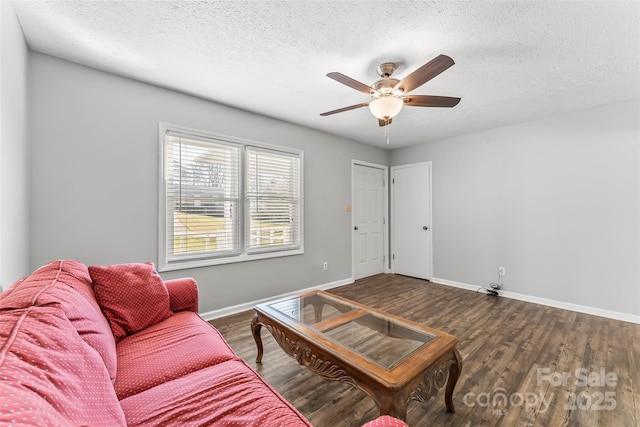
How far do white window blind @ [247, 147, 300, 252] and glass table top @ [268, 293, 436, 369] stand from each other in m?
1.29

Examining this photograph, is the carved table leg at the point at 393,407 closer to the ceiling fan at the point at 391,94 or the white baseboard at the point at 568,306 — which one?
the ceiling fan at the point at 391,94

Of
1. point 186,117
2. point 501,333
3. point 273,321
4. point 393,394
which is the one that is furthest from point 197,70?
point 501,333

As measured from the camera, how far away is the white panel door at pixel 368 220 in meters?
4.52

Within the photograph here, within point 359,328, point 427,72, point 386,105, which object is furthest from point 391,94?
point 359,328

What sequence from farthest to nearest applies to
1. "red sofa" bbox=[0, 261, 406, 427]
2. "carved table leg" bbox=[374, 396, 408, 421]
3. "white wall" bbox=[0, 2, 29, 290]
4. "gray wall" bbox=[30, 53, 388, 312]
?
1. "gray wall" bbox=[30, 53, 388, 312]
2. "white wall" bbox=[0, 2, 29, 290]
3. "carved table leg" bbox=[374, 396, 408, 421]
4. "red sofa" bbox=[0, 261, 406, 427]

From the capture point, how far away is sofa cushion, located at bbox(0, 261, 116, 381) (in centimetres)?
95

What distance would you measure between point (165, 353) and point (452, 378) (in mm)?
1649

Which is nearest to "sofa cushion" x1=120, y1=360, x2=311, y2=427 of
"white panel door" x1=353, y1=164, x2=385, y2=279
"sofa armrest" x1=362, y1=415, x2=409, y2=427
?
"sofa armrest" x1=362, y1=415, x2=409, y2=427

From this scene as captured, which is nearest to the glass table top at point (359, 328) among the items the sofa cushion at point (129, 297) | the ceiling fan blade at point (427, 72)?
the sofa cushion at point (129, 297)

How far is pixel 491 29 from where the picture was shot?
1.78 meters

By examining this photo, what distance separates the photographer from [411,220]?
477cm

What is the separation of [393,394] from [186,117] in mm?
2973

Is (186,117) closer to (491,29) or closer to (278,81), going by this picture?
(278,81)

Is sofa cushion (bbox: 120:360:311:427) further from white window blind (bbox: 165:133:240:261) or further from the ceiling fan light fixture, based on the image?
the ceiling fan light fixture
